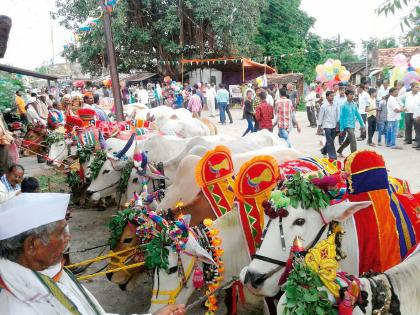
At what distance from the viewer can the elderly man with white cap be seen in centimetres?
173

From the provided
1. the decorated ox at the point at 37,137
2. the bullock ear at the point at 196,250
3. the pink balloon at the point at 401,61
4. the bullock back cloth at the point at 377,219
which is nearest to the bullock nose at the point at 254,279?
the bullock ear at the point at 196,250

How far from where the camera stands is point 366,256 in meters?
3.02

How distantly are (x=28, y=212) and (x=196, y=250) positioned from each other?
5.45ft

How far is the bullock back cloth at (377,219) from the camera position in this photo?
295 cm

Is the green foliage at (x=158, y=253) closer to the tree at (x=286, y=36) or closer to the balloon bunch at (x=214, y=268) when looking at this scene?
the balloon bunch at (x=214, y=268)

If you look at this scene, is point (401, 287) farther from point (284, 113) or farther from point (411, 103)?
point (411, 103)

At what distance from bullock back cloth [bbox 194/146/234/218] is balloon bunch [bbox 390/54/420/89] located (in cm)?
1124

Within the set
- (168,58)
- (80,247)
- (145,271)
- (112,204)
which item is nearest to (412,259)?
(145,271)

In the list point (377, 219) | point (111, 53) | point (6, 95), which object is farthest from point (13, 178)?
point (6, 95)

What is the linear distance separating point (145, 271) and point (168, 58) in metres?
23.9

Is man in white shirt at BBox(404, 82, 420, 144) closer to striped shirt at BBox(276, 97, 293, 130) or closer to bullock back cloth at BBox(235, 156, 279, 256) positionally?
striped shirt at BBox(276, 97, 293, 130)

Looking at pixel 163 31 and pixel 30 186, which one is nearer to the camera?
pixel 30 186

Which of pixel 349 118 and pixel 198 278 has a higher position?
pixel 349 118

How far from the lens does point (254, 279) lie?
2.72 m
